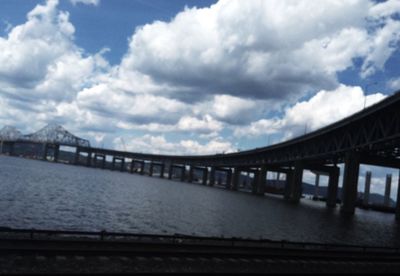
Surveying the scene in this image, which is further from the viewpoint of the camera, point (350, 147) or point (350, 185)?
point (350, 147)

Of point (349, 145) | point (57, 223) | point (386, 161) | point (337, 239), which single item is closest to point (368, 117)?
point (349, 145)

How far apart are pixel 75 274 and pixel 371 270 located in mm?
15924

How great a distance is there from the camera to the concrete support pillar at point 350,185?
94938mm

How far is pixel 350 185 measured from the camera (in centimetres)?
9506

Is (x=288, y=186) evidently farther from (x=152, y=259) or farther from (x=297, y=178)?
(x=152, y=259)

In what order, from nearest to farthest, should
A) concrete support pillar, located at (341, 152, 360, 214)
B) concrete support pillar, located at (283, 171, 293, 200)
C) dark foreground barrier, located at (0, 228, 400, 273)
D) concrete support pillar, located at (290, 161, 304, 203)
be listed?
dark foreground barrier, located at (0, 228, 400, 273) < concrete support pillar, located at (341, 152, 360, 214) < concrete support pillar, located at (290, 161, 304, 203) < concrete support pillar, located at (283, 171, 293, 200)

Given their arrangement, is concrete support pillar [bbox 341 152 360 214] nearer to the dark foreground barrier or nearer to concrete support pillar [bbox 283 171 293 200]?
concrete support pillar [bbox 283 171 293 200]

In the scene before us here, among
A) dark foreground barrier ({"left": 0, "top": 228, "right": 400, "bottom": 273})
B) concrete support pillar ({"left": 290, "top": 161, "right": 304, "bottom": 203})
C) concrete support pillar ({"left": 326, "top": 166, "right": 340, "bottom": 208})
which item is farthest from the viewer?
concrete support pillar ({"left": 326, "top": 166, "right": 340, "bottom": 208})

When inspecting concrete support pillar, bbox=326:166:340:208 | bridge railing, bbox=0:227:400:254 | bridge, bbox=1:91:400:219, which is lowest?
bridge railing, bbox=0:227:400:254

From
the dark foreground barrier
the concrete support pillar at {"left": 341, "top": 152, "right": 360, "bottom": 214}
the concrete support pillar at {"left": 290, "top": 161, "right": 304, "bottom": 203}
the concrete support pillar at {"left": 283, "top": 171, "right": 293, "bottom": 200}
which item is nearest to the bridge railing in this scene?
the dark foreground barrier

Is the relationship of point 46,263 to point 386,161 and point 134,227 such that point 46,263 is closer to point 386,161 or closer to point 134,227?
point 134,227

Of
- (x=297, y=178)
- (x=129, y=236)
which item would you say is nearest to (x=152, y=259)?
(x=129, y=236)

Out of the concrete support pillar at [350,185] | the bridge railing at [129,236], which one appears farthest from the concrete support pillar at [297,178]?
the bridge railing at [129,236]

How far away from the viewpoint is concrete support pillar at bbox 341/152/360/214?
94.9 metres
